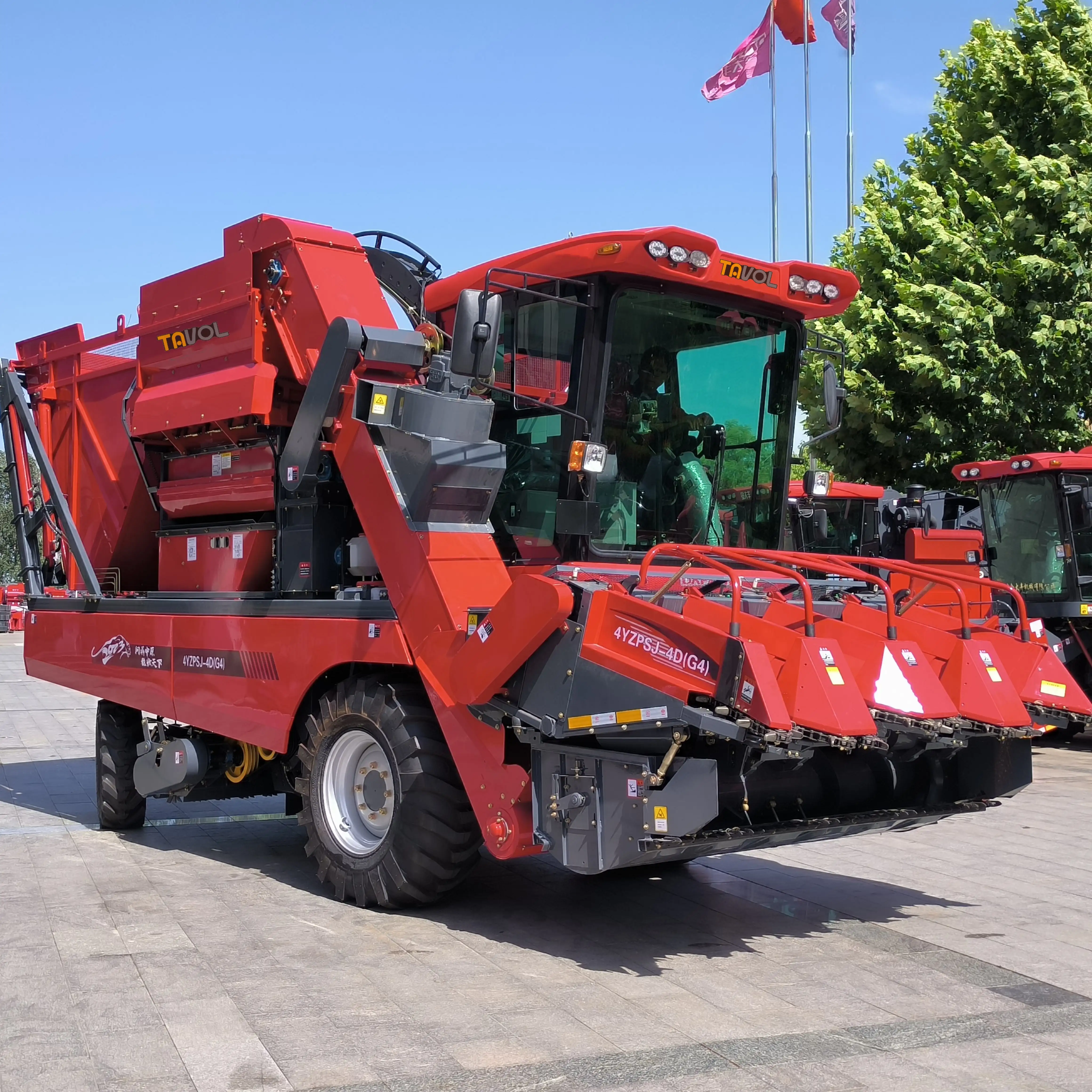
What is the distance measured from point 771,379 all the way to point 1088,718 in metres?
2.38

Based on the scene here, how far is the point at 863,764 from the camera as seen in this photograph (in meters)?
6.01

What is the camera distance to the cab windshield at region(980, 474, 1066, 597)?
14.8 meters

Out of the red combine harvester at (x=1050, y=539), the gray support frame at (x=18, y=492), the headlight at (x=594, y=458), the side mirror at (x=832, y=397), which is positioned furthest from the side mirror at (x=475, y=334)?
the red combine harvester at (x=1050, y=539)

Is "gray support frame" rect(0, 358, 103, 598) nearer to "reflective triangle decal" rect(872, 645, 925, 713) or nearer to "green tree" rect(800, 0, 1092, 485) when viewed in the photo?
"reflective triangle decal" rect(872, 645, 925, 713)

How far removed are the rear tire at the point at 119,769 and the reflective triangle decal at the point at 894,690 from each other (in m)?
5.15

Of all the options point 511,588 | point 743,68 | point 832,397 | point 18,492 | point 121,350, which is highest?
point 743,68

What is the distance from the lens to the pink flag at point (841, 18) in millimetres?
30188

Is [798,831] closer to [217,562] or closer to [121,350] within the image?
[217,562]

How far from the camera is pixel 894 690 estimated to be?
516cm

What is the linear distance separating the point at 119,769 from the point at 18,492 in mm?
2489

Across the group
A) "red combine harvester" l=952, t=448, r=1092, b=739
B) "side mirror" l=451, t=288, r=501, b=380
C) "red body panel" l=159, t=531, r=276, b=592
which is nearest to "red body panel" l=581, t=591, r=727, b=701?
"side mirror" l=451, t=288, r=501, b=380

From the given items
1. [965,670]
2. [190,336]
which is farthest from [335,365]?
[965,670]

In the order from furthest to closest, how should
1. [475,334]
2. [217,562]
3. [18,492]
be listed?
[18,492]
[217,562]
[475,334]

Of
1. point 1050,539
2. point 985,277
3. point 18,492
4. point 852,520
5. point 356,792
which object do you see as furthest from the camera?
point 985,277
